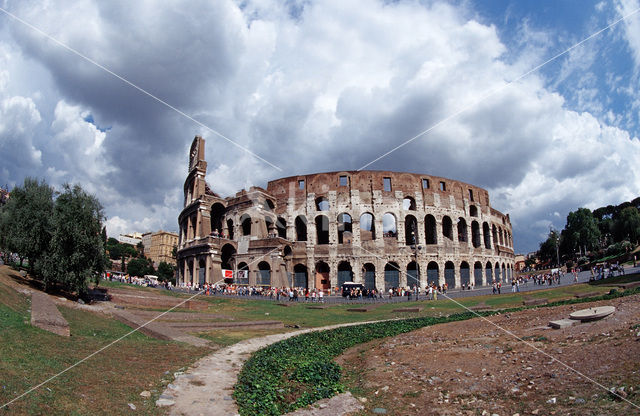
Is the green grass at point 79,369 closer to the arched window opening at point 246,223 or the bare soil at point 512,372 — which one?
the bare soil at point 512,372

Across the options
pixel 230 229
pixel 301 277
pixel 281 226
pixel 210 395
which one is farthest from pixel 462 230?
pixel 210 395

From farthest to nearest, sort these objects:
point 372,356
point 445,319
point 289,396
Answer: point 445,319, point 372,356, point 289,396

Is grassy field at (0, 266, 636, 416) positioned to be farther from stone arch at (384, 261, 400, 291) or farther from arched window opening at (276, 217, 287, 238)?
arched window opening at (276, 217, 287, 238)

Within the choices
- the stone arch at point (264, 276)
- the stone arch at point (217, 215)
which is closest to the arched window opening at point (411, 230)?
the stone arch at point (264, 276)

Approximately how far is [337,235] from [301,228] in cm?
622

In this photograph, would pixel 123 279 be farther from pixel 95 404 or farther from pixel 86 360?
pixel 95 404

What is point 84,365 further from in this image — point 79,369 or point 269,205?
point 269,205

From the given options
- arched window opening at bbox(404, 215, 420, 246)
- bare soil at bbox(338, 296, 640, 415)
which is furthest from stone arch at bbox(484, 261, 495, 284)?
bare soil at bbox(338, 296, 640, 415)

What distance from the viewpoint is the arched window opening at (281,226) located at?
4684 centimetres

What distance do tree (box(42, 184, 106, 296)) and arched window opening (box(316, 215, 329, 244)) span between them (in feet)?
91.0

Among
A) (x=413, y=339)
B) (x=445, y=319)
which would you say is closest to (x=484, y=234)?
(x=445, y=319)

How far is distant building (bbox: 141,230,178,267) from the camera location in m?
127

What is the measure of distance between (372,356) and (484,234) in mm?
45325

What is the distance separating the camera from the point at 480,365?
904 cm
